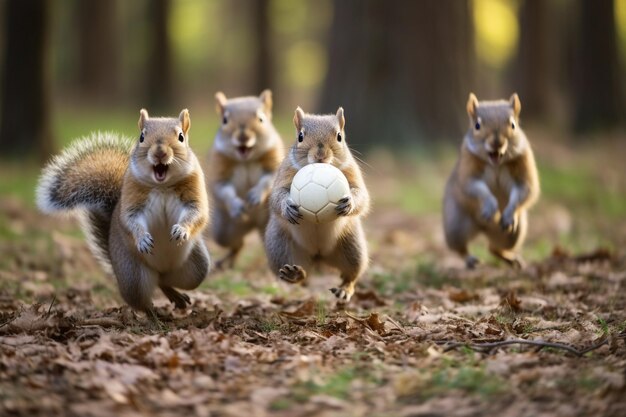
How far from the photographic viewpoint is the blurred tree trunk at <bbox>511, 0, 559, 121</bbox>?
19125 millimetres

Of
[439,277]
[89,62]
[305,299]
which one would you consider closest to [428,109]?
[439,277]

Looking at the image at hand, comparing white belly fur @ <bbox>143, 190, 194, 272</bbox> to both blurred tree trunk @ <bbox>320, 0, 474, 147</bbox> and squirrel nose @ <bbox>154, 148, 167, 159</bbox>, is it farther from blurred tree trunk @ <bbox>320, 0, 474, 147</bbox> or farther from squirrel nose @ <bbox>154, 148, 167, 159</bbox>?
blurred tree trunk @ <bbox>320, 0, 474, 147</bbox>

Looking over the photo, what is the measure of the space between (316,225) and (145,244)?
3.83 ft

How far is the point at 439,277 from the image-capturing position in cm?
690

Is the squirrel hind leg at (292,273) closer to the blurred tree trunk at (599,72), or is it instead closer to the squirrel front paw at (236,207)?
the squirrel front paw at (236,207)

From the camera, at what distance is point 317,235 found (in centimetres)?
552

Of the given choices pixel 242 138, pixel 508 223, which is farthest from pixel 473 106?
pixel 242 138

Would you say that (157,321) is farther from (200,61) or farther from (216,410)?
(200,61)

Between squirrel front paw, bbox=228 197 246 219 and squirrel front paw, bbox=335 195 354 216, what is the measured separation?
6.97 feet

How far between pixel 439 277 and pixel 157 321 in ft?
8.93

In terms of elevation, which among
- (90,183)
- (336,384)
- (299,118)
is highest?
(299,118)

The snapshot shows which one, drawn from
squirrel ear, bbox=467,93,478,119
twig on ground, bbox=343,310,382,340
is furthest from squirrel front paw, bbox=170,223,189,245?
squirrel ear, bbox=467,93,478,119

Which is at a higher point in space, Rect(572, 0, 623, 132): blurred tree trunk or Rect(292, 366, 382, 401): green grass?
Rect(572, 0, 623, 132): blurred tree trunk

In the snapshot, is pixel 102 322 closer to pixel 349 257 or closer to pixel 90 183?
pixel 90 183
